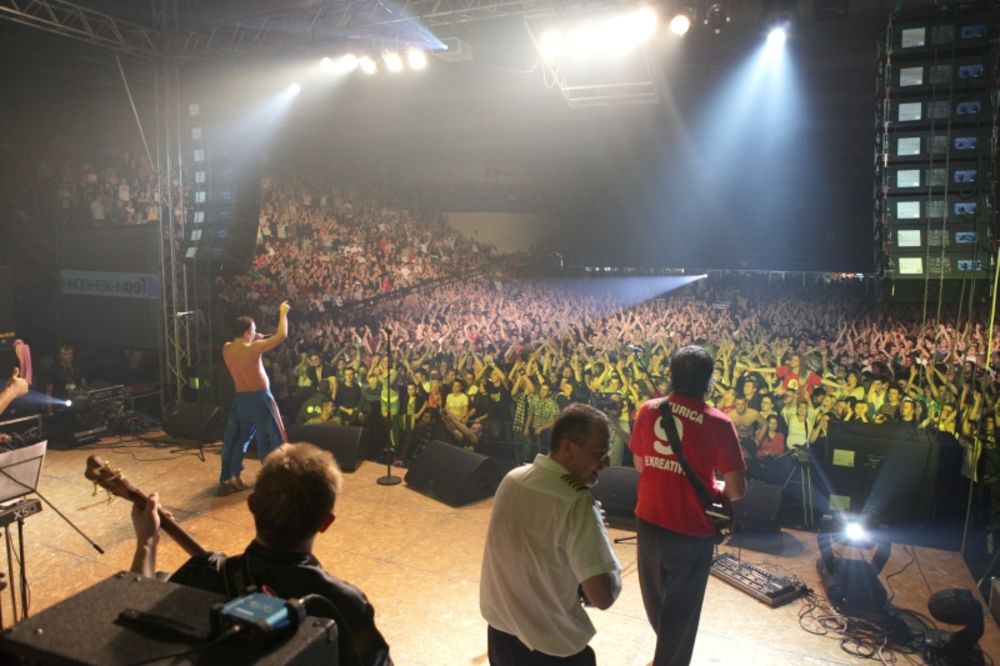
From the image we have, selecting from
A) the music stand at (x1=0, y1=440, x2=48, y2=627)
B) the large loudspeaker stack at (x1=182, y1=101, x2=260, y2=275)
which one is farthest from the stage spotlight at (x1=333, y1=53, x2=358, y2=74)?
the music stand at (x1=0, y1=440, x2=48, y2=627)

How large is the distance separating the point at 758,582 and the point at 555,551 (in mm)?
3036

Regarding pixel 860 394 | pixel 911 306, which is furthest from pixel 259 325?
pixel 911 306

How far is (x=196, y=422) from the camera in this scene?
7574 millimetres

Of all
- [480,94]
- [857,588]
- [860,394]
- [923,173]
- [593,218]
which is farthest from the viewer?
[593,218]

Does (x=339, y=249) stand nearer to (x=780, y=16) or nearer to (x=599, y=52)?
(x=599, y=52)

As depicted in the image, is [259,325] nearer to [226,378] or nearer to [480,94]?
[226,378]

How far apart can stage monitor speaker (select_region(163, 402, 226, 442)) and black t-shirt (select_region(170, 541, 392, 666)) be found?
6.35m

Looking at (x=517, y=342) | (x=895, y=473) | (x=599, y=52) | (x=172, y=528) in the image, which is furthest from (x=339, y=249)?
(x=172, y=528)

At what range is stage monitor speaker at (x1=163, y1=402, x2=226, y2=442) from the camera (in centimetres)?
750

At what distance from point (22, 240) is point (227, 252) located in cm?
535

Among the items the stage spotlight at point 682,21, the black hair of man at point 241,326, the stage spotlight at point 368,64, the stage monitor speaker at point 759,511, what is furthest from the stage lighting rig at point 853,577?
the stage spotlight at point 368,64

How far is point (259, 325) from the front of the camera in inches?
417

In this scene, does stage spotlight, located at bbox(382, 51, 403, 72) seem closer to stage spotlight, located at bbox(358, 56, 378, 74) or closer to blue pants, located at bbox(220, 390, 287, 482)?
stage spotlight, located at bbox(358, 56, 378, 74)

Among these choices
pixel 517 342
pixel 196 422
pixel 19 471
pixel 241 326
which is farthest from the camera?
pixel 517 342
